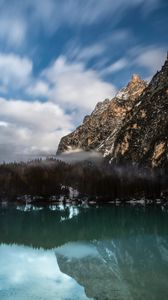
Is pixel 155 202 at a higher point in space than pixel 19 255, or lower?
higher

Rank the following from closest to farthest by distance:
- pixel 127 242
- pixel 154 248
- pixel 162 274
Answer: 1. pixel 162 274
2. pixel 154 248
3. pixel 127 242

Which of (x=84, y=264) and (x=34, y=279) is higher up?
(x=84, y=264)

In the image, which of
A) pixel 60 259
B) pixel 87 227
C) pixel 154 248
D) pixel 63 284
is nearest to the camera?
pixel 63 284

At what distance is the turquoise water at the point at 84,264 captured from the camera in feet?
112

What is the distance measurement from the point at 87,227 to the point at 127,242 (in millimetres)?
28433

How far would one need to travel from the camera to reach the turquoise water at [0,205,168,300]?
3412 cm

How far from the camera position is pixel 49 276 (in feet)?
135

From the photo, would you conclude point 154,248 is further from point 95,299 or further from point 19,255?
point 95,299

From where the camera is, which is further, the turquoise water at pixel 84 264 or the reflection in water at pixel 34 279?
the turquoise water at pixel 84 264

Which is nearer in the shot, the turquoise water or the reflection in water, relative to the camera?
the reflection in water

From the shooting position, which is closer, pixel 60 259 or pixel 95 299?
pixel 95 299

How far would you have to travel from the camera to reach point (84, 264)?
4703 centimetres

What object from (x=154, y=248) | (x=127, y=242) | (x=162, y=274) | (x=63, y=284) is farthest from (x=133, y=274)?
(x=127, y=242)

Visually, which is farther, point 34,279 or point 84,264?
point 84,264
